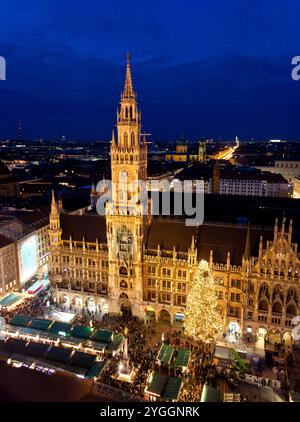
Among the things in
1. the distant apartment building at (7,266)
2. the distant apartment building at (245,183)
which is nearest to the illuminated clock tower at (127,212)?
the distant apartment building at (7,266)

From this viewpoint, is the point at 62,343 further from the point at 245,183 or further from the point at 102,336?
the point at 245,183

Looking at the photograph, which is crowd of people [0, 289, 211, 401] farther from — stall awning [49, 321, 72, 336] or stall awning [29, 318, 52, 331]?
stall awning [29, 318, 52, 331]

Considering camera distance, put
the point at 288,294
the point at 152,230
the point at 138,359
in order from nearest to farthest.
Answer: the point at 138,359 < the point at 288,294 < the point at 152,230

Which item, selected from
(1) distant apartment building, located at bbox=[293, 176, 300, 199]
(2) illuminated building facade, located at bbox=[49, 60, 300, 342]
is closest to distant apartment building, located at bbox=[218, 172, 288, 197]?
(1) distant apartment building, located at bbox=[293, 176, 300, 199]

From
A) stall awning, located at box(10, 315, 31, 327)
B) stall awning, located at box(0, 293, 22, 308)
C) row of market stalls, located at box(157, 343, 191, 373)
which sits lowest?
row of market stalls, located at box(157, 343, 191, 373)

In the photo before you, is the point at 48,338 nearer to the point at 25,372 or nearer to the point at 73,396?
the point at 25,372

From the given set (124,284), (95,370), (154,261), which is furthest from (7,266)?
(95,370)
